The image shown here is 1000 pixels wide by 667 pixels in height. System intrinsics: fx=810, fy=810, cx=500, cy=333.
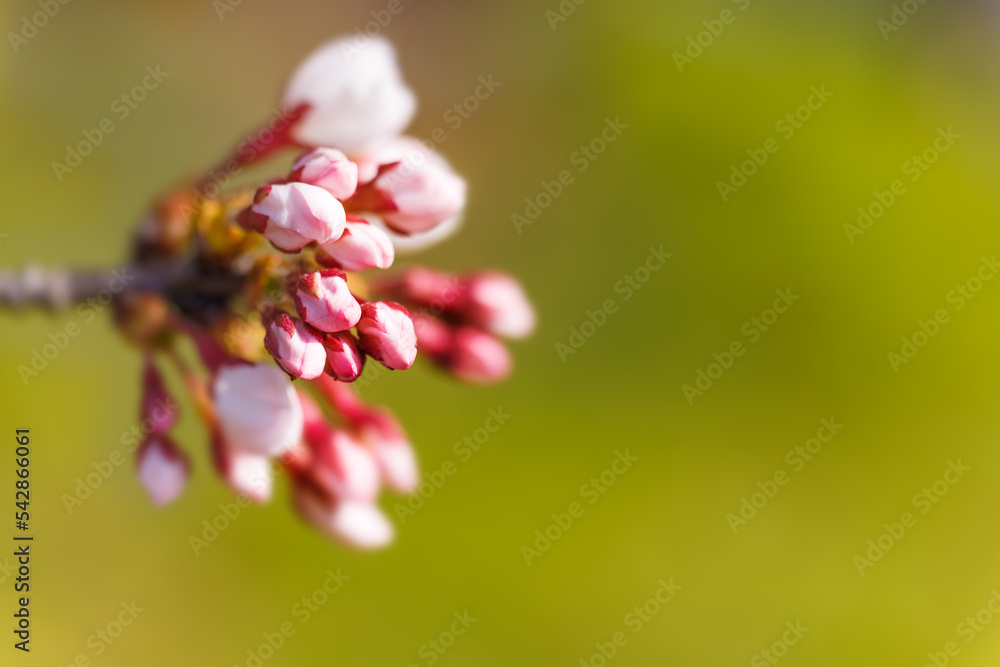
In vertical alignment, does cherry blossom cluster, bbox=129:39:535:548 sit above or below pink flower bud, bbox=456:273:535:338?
below

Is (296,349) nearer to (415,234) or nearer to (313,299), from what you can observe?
(313,299)

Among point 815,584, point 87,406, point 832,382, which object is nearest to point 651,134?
point 832,382

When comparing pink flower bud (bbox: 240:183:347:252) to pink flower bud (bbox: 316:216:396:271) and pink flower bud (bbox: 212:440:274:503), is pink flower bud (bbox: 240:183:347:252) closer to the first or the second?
pink flower bud (bbox: 316:216:396:271)

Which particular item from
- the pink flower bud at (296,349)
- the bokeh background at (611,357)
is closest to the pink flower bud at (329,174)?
the pink flower bud at (296,349)

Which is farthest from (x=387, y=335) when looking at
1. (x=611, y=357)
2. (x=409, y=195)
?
(x=611, y=357)

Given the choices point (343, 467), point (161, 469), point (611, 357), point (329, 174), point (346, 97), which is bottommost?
point (161, 469)

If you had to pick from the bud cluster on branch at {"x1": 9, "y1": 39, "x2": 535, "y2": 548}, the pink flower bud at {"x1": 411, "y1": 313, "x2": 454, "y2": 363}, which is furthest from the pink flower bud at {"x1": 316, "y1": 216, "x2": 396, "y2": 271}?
the pink flower bud at {"x1": 411, "y1": 313, "x2": 454, "y2": 363}
